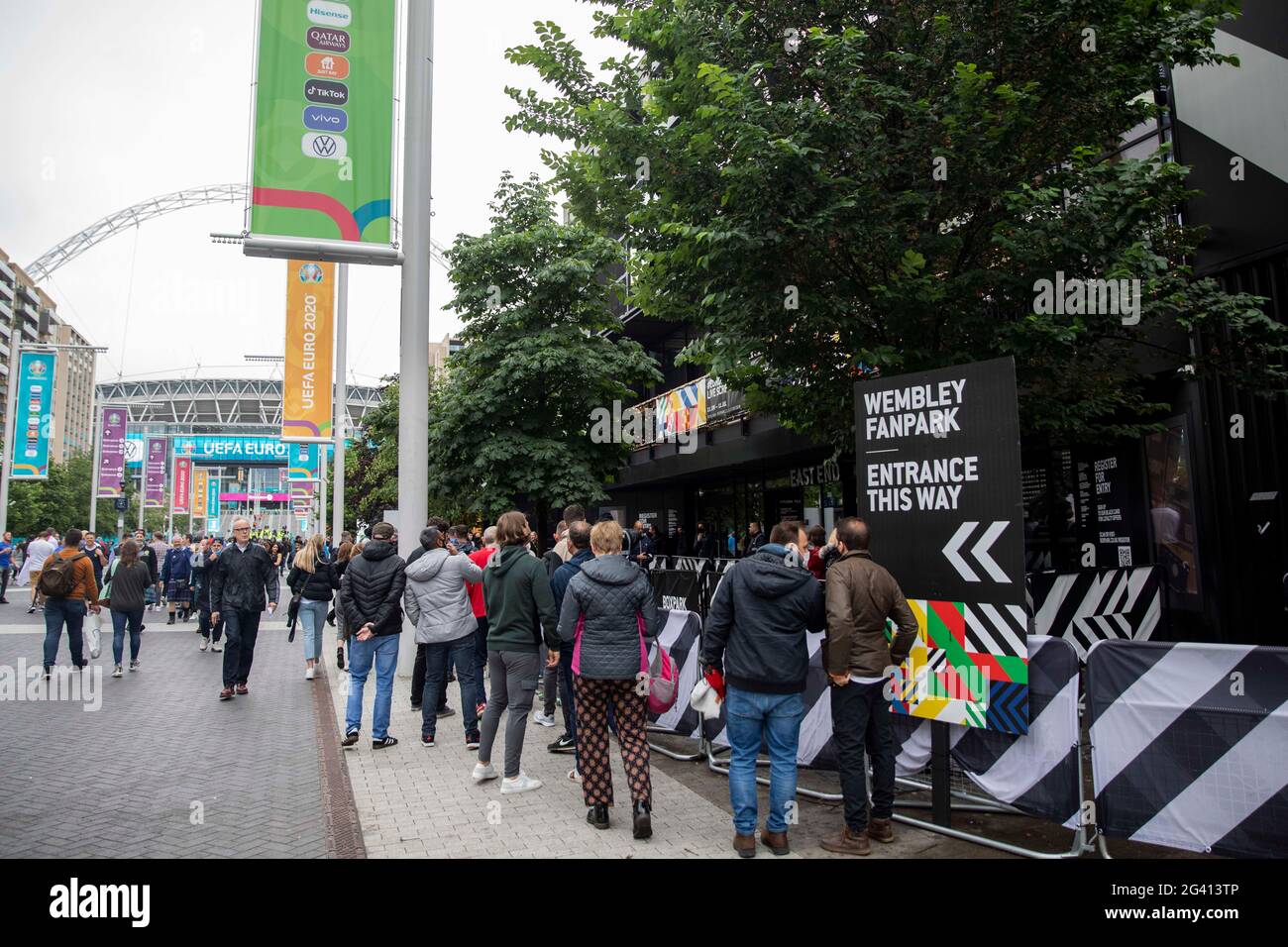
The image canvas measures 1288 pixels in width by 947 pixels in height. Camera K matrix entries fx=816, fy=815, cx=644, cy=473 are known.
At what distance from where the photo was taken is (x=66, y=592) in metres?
10.2

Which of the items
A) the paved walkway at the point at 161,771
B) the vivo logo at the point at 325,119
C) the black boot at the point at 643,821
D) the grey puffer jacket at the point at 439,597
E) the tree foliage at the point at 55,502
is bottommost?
the paved walkway at the point at 161,771

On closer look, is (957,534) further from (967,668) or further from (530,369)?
(530,369)

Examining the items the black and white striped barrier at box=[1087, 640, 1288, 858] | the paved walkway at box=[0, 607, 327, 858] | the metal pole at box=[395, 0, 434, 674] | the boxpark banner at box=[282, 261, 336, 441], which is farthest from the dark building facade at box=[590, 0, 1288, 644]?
the boxpark banner at box=[282, 261, 336, 441]

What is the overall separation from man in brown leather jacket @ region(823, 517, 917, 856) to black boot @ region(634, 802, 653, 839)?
3.55ft

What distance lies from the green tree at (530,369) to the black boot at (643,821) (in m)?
10.0

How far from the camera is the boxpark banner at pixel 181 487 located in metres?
49.7

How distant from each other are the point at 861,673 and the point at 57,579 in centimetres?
1011

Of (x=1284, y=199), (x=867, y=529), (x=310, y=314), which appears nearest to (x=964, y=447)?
(x=867, y=529)

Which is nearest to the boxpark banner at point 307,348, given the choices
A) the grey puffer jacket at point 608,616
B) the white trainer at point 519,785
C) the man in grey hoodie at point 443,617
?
the man in grey hoodie at point 443,617

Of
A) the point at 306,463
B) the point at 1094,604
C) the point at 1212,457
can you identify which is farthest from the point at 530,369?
the point at 306,463

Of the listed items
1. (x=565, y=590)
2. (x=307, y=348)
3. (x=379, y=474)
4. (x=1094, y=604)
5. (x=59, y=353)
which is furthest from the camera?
(x=59, y=353)

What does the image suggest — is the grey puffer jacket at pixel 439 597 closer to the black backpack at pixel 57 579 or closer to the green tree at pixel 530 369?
the black backpack at pixel 57 579

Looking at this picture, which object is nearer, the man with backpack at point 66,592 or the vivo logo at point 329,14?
the vivo logo at point 329,14
